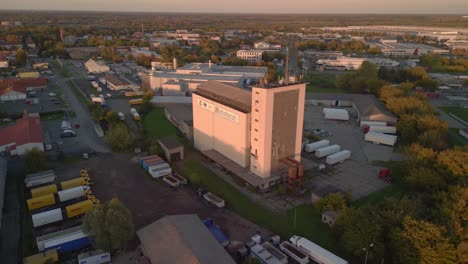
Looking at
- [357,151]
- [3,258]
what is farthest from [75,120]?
[357,151]

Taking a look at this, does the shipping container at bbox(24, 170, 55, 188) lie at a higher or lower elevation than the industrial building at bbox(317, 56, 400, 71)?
lower

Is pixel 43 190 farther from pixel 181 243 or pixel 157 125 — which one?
pixel 157 125

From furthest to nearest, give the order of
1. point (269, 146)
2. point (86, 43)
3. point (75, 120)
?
point (86, 43) < point (75, 120) < point (269, 146)

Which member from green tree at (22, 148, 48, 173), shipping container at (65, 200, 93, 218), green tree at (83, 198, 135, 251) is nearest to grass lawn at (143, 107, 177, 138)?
green tree at (22, 148, 48, 173)

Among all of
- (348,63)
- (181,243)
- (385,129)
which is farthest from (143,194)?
(348,63)

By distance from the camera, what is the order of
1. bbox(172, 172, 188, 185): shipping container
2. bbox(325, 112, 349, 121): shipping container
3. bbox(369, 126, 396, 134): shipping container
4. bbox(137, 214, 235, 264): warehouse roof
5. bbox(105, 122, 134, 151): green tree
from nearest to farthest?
bbox(137, 214, 235, 264): warehouse roof → bbox(172, 172, 188, 185): shipping container → bbox(105, 122, 134, 151): green tree → bbox(369, 126, 396, 134): shipping container → bbox(325, 112, 349, 121): shipping container

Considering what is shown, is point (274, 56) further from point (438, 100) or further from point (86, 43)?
point (86, 43)

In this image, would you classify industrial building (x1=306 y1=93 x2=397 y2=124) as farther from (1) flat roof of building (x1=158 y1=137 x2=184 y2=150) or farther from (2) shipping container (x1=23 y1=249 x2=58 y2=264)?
(2) shipping container (x1=23 y1=249 x2=58 y2=264)
